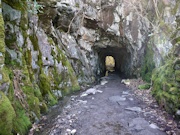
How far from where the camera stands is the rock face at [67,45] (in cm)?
583

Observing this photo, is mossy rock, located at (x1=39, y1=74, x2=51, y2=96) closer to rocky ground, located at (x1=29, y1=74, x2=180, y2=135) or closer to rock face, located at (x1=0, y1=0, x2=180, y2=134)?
rock face, located at (x1=0, y1=0, x2=180, y2=134)

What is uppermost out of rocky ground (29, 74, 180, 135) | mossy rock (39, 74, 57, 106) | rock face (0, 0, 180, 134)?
rock face (0, 0, 180, 134)

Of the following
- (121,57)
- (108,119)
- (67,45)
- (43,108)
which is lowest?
(108,119)

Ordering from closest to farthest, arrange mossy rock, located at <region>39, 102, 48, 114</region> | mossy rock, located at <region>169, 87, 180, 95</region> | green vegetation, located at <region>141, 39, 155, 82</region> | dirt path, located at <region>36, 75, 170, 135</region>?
dirt path, located at <region>36, 75, 170, 135</region> < mossy rock, located at <region>169, 87, 180, 95</region> < mossy rock, located at <region>39, 102, 48, 114</region> < green vegetation, located at <region>141, 39, 155, 82</region>

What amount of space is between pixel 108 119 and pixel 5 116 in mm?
3308

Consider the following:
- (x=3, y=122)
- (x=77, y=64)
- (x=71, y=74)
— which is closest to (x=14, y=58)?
(x=3, y=122)

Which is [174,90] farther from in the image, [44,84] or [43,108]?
[44,84]

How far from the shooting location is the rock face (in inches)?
230

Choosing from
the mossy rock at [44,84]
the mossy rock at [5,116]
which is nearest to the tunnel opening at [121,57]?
the mossy rock at [44,84]

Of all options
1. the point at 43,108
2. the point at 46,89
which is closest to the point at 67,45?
the point at 46,89

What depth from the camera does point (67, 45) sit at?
1325 cm

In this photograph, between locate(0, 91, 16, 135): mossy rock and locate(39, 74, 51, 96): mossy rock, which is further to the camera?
locate(39, 74, 51, 96): mossy rock

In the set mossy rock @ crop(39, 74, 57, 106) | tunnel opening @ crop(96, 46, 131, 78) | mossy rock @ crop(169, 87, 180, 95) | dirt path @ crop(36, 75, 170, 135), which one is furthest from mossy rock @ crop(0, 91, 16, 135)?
tunnel opening @ crop(96, 46, 131, 78)

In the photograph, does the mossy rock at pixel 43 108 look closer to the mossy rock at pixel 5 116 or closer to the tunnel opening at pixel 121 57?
the mossy rock at pixel 5 116
